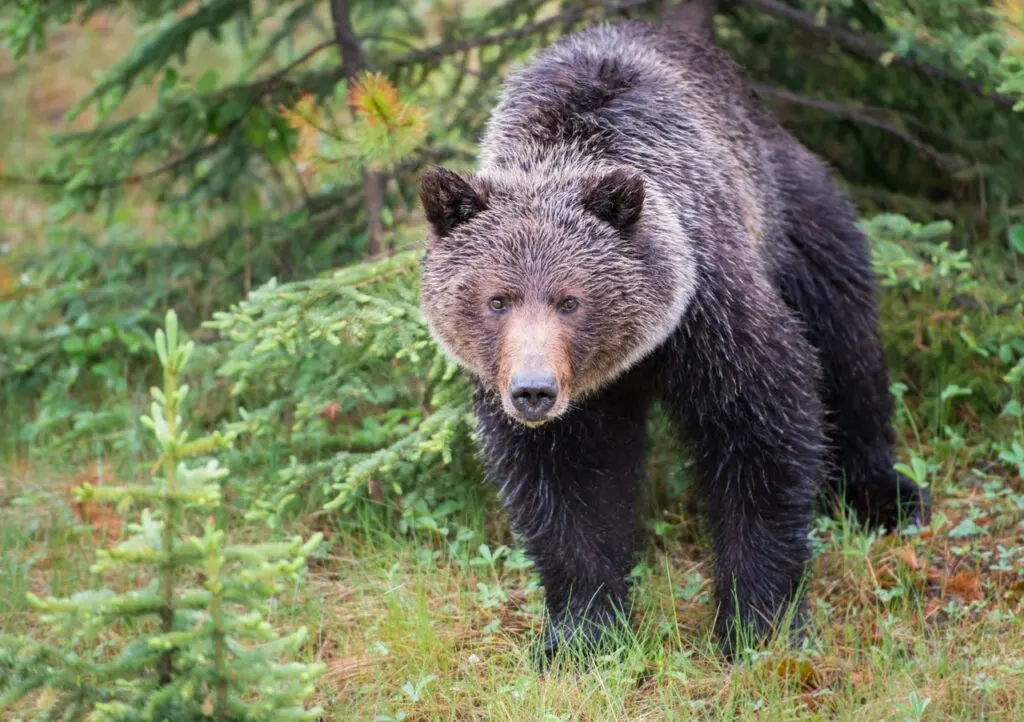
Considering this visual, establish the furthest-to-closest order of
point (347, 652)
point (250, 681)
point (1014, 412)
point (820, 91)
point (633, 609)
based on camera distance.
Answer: point (820, 91), point (1014, 412), point (633, 609), point (347, 652), point (250, 681)

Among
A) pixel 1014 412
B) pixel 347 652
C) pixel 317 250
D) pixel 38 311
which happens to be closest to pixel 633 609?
pixel 347 652

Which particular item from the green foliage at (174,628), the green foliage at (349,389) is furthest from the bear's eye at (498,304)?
the green foliage at (174,628)

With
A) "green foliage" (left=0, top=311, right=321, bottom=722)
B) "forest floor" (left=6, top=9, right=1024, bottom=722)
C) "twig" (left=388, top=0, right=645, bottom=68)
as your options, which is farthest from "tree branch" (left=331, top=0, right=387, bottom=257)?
"green foliage" (left=0, top=311, right=321, bottom=722)

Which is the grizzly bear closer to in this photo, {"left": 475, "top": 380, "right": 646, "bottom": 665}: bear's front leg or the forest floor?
{"left": 475, "top": 380, "right": 646, "bottom": 665}: bear's front leg

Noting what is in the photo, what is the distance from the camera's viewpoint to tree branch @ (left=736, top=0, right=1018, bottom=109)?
6820 millimetres

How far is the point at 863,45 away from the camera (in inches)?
272

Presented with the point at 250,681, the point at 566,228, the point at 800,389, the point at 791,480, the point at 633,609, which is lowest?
the point at 633,609

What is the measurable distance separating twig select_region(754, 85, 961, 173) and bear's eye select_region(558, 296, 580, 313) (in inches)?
122

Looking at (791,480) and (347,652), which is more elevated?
(791,480)

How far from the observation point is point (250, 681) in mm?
3225

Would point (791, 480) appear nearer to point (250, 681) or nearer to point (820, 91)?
point (250, 681)

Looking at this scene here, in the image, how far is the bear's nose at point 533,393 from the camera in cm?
414

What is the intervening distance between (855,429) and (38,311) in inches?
194

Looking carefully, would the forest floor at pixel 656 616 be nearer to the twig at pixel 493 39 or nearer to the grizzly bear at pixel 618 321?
the grizzly bear at pixel 618 321
